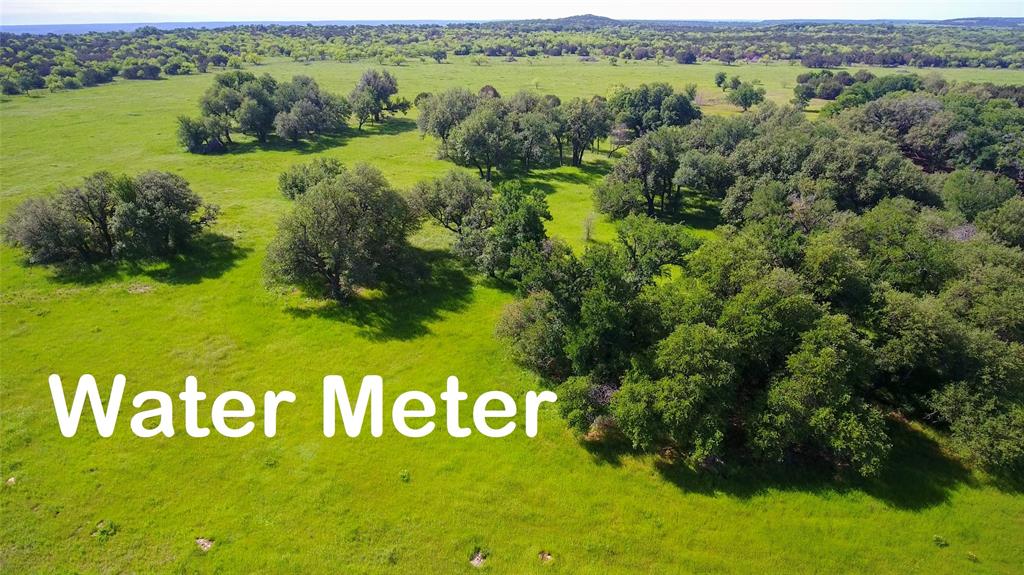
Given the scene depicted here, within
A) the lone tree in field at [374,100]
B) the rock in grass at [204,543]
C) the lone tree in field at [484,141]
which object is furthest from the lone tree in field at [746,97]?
the rock in grass at [204,543]

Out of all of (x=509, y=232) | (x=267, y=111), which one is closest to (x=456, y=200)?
(x=509, y=232)

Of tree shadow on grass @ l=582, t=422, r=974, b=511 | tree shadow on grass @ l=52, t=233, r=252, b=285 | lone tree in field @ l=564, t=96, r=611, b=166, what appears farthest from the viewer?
lone tree in field @ l=564, t=96, r=611, b=166

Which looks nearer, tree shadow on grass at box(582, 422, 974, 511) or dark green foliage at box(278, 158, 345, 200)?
tree shadow on grass at box(582, 422, 974, 511)

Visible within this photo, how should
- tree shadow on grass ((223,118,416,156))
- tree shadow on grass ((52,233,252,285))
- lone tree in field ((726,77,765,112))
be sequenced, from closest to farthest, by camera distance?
tree shadow on grass ((52,233,252,285)) → tree shadow on grass ((223,118,416,156)) → lone tree in field ((726,77,765,112))

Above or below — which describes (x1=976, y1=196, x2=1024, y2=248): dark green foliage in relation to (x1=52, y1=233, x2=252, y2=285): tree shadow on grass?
above

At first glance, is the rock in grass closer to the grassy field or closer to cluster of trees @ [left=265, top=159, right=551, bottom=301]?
the grassy field

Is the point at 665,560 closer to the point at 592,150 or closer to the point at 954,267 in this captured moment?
the point at 954,267

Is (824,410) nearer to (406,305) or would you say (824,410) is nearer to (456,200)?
(406,305)

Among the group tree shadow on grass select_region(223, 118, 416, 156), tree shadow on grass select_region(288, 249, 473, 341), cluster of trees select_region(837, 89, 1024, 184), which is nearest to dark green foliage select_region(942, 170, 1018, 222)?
cluster of trees select_region(837, 89, 1024, 184)

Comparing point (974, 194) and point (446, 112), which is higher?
point (446, 112)
